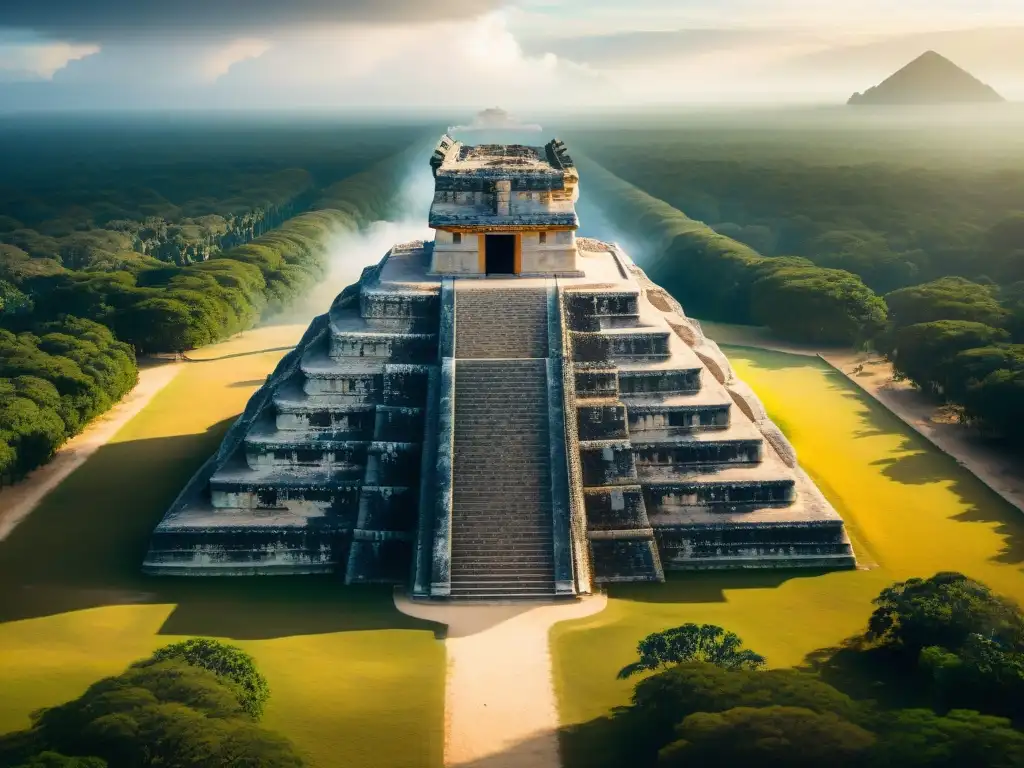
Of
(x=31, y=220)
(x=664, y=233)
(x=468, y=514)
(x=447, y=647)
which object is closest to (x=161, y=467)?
(x=468, y=514)

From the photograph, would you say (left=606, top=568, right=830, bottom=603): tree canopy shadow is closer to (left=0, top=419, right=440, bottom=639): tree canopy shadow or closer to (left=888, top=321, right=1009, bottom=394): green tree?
(left=0, top=419, right=440, bottom=639): tree canopy shadow

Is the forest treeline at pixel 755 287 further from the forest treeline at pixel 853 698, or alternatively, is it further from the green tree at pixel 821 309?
the forest treeline at pixel 853 698

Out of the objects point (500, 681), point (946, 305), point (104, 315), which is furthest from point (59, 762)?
point (946, 305)

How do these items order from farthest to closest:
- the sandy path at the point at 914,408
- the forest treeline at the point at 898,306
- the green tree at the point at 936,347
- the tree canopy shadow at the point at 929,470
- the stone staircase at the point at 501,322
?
the green tree at the point at 936,347 < the forest treeline at the point at 898,306 < the sandy path at the point at 914,408 < the stone staircase at the point at 501,322 < the tree canopy shadow at the point at 929,470

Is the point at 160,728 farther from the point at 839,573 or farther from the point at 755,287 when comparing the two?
the point at 755,287

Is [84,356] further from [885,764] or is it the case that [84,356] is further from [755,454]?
[885,764]

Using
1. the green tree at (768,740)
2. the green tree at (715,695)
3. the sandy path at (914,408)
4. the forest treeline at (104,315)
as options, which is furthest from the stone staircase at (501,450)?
the sandy path at (914,408)
